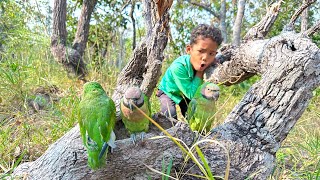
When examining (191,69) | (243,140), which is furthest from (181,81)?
(243,140)

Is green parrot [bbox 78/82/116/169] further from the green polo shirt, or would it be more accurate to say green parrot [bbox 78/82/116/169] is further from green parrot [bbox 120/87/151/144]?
the green polo shirt

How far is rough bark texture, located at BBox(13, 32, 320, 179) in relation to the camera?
1.74 m

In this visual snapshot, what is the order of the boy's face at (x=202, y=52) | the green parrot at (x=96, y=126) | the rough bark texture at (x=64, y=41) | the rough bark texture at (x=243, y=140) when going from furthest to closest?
the rough bark texture at (x=64, y=41), the boy's face at (x=202, y=52), the rough bark texture at (x=243, y=140), the green parrot at (x=96, y=126)

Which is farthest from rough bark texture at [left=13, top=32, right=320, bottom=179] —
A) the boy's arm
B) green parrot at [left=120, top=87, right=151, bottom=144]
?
the boy's arm

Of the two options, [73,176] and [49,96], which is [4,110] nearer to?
[49,96]

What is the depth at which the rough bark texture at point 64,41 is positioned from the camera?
453cm

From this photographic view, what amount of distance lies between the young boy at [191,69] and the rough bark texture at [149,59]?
264 millimetres

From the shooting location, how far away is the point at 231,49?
9.85 feet

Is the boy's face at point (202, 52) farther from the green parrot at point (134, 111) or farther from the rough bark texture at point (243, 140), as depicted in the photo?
the green parrot at point (134, 111)

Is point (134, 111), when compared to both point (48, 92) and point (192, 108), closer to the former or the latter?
point (192, 108)

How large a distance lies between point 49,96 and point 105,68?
84 cm

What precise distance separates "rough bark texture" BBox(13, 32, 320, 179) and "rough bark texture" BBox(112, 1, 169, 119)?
0.33 metres

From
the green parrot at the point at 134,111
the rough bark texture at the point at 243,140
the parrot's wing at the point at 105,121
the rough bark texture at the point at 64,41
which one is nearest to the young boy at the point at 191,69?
the rough bark texture at the point at 243,140

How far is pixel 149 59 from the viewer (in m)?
2.02
